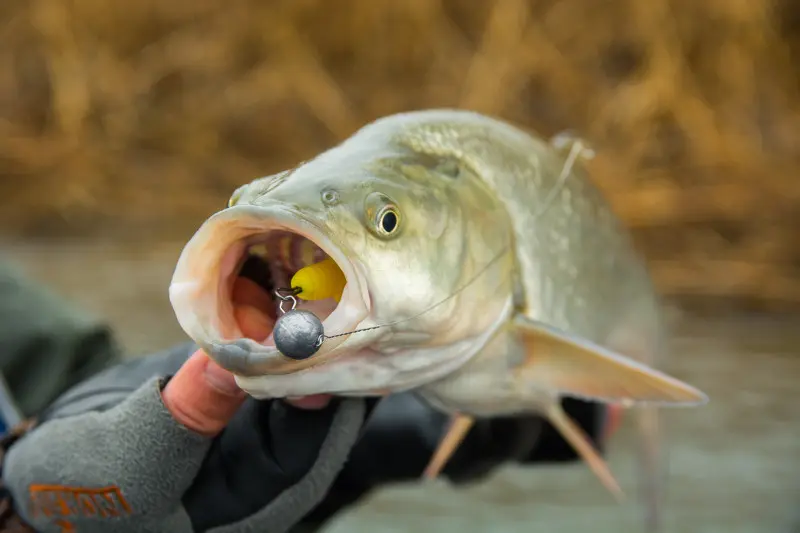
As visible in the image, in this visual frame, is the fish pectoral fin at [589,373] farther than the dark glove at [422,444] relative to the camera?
No

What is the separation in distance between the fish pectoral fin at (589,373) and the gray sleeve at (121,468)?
155 millimetres

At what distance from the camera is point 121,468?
0.35 m

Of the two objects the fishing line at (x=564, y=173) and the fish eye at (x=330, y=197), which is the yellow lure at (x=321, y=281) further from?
the fishing line at (x=564, y=173)

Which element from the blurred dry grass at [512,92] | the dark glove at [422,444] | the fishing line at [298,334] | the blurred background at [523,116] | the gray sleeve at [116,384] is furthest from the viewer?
the blurred dry grass at [512,92]

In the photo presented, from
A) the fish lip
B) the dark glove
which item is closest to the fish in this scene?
the fish lip

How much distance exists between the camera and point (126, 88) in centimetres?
148

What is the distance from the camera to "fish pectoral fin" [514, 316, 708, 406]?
1.16ft

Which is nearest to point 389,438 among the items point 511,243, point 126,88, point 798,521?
point 511,243

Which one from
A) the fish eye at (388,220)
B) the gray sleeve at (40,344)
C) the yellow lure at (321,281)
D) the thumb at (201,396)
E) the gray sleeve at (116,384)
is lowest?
the gray sleeve at (40,344)

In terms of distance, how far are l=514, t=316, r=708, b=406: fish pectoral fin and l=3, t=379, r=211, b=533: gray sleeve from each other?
155 millimetres

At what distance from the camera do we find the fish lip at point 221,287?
27 centimetres

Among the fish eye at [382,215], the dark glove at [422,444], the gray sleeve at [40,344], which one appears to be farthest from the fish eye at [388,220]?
the gray sleeve at [40,344]

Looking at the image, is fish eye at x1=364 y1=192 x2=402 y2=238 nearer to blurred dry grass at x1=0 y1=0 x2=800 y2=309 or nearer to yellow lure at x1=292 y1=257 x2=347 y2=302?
yellow lure at x1=292 y1=257 x2=347 y2=302

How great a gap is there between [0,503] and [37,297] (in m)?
0.25
